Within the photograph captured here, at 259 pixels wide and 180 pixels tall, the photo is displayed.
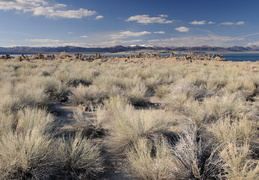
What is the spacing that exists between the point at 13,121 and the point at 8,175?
185cm

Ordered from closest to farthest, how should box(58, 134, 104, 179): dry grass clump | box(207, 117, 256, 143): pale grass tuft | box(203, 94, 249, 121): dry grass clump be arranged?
box(58, 134, 104, 179): dry grass clump → box(207, 117, 256, 143): pale grass tuft → box(203, 94, 249, 121): dry grass clump

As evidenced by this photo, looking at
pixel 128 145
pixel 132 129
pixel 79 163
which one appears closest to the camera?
pixel 79 163

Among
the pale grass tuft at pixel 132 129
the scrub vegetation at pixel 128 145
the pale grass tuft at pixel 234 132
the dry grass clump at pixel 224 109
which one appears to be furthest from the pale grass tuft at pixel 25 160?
the dry grass clump at pixel 224 109

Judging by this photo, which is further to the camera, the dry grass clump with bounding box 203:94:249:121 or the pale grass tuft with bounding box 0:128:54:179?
the dry grass clump with bounding box 203:94:249:121

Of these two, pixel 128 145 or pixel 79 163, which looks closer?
pixel 79 163

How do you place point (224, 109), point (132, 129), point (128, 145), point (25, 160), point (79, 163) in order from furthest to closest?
point (224, 109) < point (132, 129) < point (128, 145) < point (79, 163) < point (25, 160)

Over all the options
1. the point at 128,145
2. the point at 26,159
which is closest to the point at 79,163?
the point at 26,159

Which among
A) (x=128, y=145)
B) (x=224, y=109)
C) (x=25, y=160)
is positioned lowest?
(x=128, y=145)

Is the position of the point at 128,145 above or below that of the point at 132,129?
below

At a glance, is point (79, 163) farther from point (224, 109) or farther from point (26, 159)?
point (224, 109)

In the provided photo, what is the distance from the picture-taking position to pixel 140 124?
3.60 metres

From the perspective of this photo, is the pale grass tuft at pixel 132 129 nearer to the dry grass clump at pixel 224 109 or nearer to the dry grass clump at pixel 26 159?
the dry grass clump at pixel 26 159

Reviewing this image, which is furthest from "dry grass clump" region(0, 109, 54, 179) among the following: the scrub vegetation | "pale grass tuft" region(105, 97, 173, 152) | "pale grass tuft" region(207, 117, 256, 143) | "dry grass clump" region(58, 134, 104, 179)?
"pale grass tuft" region(207, 117, 256, 143)

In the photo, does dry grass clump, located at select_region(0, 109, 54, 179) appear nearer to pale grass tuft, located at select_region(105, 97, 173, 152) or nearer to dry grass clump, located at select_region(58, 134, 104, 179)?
dry grass clump, located at select_region(58, 134, 104, 179)
